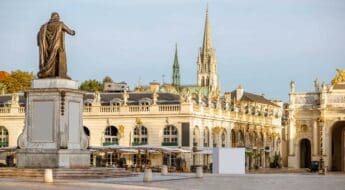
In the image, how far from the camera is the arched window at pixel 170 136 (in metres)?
92.9

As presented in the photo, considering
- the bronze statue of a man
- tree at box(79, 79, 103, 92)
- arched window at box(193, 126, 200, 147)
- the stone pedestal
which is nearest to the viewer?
the stone pedestal

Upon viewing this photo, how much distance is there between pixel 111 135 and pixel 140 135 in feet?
12.4

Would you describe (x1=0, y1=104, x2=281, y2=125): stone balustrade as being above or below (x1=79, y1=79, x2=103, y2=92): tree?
below

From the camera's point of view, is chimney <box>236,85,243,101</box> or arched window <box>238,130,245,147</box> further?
chimney <box>236,85,243,101</box>

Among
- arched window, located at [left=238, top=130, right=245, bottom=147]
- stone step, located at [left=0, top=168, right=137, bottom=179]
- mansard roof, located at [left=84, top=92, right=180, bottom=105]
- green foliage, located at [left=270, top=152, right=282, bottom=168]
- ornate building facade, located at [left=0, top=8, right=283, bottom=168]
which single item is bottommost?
green foliage, located at [left=270, top=152, right=282, bottom=168]

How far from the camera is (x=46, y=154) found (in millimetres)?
42500

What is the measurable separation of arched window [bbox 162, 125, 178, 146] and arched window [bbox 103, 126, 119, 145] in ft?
18.6

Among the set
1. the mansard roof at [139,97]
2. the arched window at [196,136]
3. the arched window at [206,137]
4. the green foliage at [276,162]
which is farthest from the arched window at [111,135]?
the green foliage at [276,162]

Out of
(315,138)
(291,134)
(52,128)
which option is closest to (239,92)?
(291,134)

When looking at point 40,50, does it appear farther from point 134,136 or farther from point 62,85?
point 134,136

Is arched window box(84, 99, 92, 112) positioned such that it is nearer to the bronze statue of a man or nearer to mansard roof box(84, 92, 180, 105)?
mansard roof box(84, 92, 180, 105)

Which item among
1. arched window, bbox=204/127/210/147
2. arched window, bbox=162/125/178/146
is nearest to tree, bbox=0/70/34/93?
arched window, bbox=204/127/210/147

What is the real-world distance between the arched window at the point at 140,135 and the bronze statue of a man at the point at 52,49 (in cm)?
5008

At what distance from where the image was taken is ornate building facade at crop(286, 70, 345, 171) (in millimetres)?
111875
